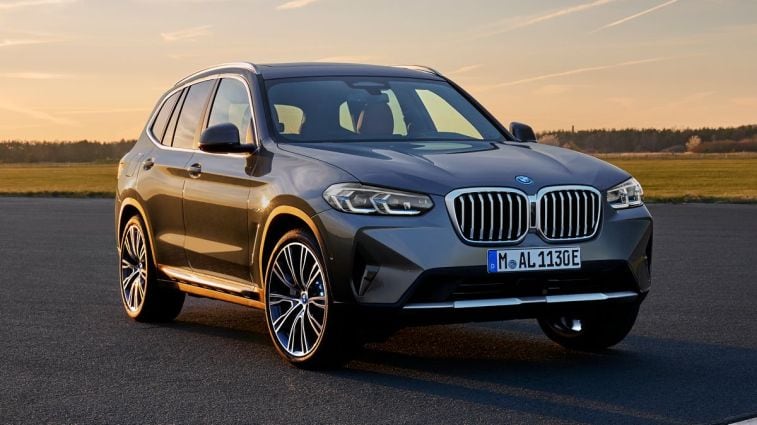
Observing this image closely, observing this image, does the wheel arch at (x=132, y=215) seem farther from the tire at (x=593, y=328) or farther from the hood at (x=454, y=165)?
the tire at (x=593, y=328)

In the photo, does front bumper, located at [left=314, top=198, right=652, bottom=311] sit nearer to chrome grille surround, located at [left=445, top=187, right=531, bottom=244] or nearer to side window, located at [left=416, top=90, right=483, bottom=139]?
chrome grille surround, located at [left=445, top=187, right=531, bottom=244]

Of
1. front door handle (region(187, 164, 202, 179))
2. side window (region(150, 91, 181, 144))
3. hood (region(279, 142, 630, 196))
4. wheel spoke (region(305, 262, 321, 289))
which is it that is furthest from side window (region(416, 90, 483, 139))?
side window (region(150, 91, 181, 144))

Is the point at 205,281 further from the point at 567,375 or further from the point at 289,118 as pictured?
the point at 567,375

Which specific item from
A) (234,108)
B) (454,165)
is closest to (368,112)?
(234,108)

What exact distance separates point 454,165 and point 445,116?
175cm

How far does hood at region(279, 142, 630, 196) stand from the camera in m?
7.26

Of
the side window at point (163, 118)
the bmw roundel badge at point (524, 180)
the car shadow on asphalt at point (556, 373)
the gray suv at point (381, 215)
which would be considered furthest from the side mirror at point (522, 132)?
the side window at point (163, 118)

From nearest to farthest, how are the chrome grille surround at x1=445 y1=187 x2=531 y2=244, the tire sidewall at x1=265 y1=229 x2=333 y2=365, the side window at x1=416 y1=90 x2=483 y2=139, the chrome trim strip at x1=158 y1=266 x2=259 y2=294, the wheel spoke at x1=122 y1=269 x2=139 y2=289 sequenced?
the chrome grille surround at x1=445 y1=187 x2=531 y2=244 → the tire sidewall at x1=265 y1=229 x2=333 y2=365 → the chrome trim strip at x1=158 y1=266 x2=259 y2=294 → the side window at x1=416 y1=90 x2=483 y2=139 → the wheel spoke at x1=122 y1=269 x2=139 y2=289

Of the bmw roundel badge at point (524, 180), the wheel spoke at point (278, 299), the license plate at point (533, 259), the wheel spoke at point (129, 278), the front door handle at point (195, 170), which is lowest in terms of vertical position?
the wheel spoke at point (129, 278)

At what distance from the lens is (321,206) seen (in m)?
7.37

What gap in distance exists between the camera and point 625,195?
7789mm

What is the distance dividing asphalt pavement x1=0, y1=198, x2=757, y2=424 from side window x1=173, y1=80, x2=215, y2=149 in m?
1.45

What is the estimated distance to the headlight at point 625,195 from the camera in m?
7.71

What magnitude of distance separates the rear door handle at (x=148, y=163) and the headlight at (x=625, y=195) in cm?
388
